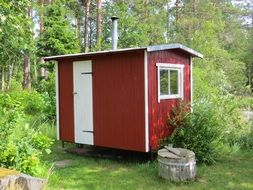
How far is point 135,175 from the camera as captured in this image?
6145mm

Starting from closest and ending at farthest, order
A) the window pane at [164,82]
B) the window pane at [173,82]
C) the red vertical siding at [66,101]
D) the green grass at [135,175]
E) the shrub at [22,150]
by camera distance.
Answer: the shrub at [22,150] → the green grass at [135,175] → the window pane at [164,82] → the window pane at [173,82] → the red vertical siding at [66,101]

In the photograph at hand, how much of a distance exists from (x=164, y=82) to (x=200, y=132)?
1.20 metres

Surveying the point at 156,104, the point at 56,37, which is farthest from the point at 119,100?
the point at 56,37

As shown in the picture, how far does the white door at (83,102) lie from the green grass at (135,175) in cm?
52

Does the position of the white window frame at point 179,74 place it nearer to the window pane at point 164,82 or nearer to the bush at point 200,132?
the window pane at point 164,82

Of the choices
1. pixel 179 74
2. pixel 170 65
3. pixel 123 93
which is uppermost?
pixel 170 65

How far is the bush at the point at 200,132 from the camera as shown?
22.2ft

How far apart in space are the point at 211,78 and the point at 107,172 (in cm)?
810

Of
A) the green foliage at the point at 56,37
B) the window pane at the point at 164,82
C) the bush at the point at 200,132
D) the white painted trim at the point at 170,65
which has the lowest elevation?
the bush at the point at 200,132

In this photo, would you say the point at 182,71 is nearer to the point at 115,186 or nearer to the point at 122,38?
the point at 115,186

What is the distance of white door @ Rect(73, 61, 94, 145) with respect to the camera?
301 inches

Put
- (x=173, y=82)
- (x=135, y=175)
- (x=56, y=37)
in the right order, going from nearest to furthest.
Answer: (x=135, y=175) < (x=173, y=82) < (x=56, y=37)

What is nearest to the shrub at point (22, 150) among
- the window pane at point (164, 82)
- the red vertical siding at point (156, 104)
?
the red vertical siding at point (156, 104)

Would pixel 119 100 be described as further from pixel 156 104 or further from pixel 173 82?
pixel 173 82
